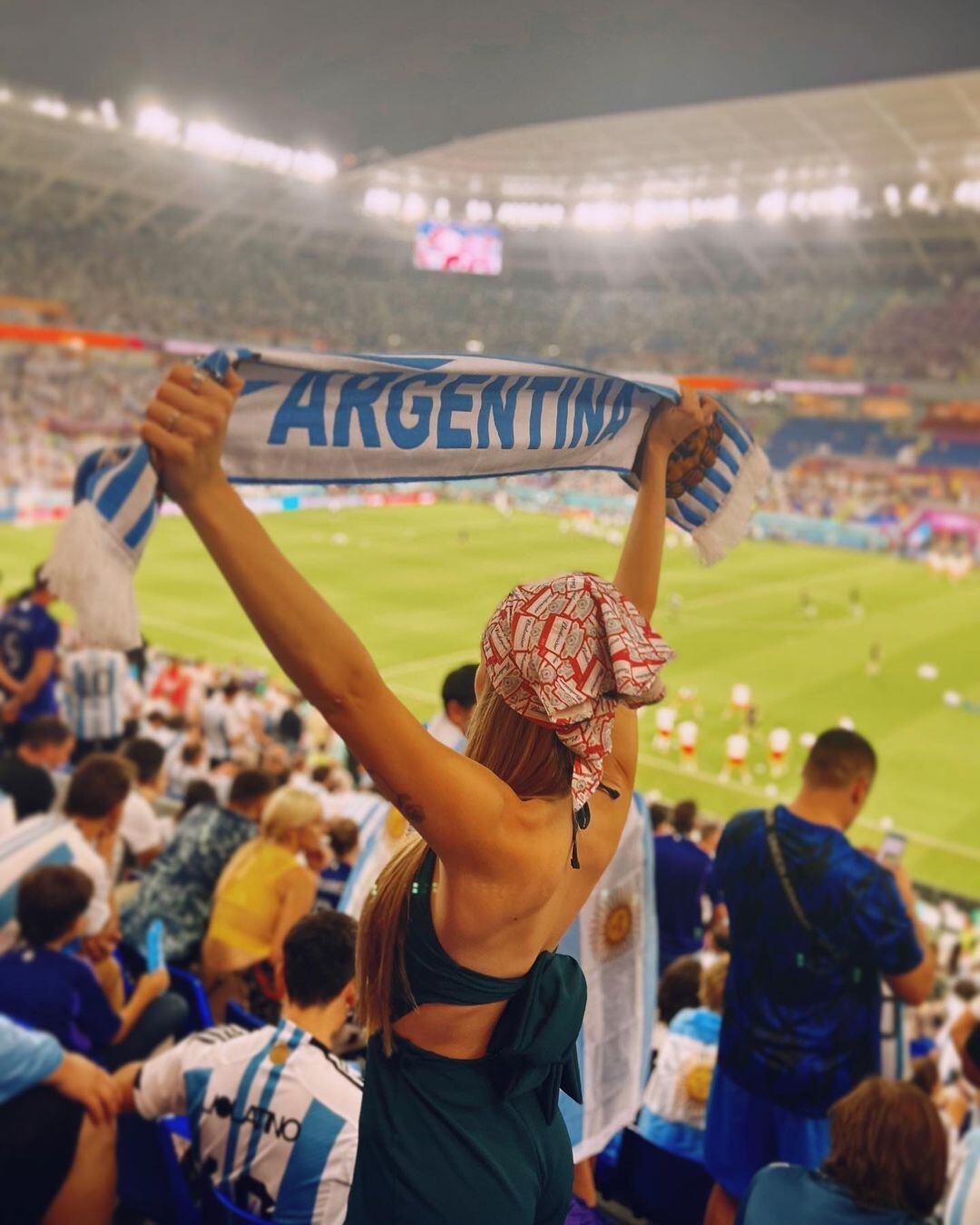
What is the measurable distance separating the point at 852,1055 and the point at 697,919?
2.73 meters

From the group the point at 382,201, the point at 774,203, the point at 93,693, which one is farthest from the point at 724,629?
the point at 382,201

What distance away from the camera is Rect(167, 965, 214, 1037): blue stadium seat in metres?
4.63

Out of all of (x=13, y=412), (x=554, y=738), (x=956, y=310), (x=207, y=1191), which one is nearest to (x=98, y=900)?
(x=207, y=1191)

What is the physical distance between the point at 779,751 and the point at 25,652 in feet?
37.6

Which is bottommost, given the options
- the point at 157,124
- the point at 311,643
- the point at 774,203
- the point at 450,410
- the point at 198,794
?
the point at 198,794

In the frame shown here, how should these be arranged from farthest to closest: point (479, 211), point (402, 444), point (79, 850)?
point (479, 211)
point (79, 850)
point (402, 444)

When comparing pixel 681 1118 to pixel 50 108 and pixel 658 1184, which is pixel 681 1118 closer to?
pixel 658 1184

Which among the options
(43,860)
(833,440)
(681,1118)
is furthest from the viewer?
(833,440)

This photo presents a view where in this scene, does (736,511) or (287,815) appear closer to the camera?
(736,511)

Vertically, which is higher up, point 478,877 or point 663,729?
point 478,877

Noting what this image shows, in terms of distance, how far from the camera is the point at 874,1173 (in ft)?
9.59

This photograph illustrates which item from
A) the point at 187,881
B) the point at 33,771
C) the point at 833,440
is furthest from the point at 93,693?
the point at 833,440

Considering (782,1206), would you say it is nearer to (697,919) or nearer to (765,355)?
(697,919)

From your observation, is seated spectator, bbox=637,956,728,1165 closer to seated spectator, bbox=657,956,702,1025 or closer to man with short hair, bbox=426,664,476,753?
seated spectator, bbox=657,956,702,1025
